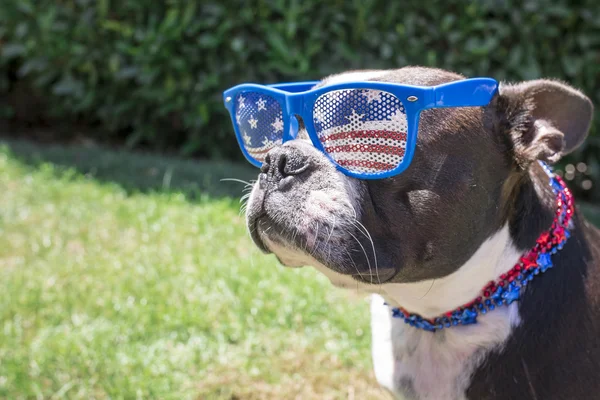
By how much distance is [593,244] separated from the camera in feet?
7.56

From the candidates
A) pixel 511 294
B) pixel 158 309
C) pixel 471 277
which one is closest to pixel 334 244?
pixel 471 277

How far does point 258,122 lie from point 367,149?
49cm

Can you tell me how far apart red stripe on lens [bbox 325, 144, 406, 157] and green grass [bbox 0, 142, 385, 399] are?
53.6 inches

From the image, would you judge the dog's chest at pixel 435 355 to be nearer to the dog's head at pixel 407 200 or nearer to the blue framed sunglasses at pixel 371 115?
the dog's head at pixel 407 200

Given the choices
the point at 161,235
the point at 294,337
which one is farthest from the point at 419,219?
the point at 161,235

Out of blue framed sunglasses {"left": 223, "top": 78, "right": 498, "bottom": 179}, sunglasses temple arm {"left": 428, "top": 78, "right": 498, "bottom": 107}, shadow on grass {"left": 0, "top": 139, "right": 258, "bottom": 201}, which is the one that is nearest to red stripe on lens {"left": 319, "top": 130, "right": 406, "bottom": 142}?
blue framed sunglasses {"left": 223, "top": 78, "right": 498, "bottom": 179}

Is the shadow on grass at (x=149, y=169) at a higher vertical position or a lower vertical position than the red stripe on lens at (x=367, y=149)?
lower

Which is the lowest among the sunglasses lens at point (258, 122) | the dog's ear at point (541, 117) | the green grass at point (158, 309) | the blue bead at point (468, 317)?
the green grass at point (158, 309)

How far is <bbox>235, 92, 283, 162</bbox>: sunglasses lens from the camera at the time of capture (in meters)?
2.22

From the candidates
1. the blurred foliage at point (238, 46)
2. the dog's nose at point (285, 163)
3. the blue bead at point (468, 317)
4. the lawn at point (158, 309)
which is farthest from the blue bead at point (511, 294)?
the blurred foliage at point (238, 46)

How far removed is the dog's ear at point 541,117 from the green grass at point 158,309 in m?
1.39

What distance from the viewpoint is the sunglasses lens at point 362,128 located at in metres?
Result: 1.95

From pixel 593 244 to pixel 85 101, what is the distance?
5.83 meters

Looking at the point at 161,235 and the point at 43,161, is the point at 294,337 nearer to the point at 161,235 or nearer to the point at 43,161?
the point at 161,235
